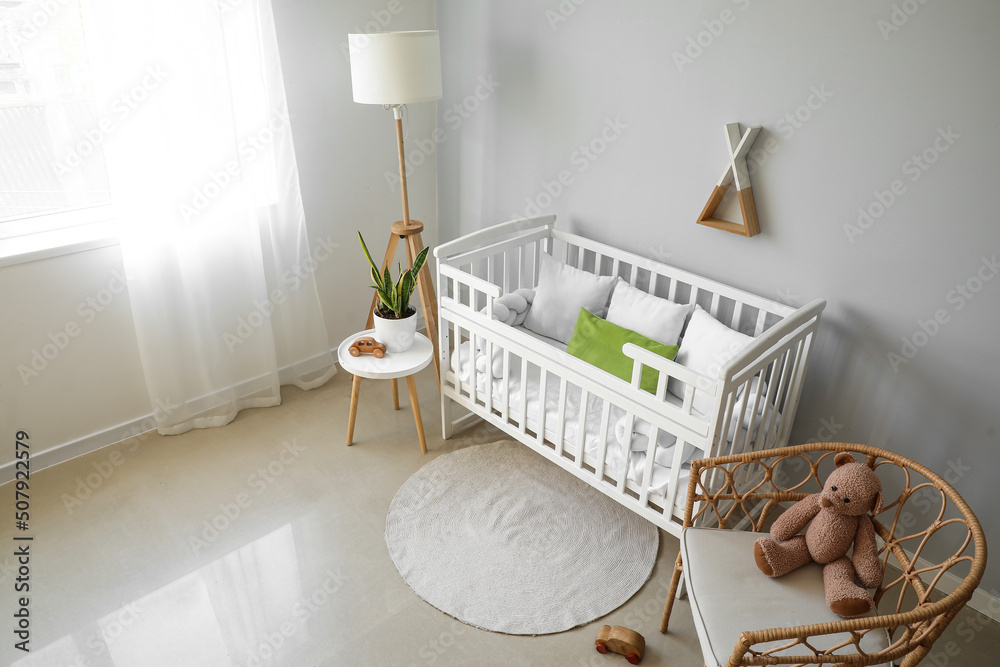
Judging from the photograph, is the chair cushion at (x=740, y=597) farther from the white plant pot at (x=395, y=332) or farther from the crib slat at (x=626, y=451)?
the white plant pot at (x=395, y=332)

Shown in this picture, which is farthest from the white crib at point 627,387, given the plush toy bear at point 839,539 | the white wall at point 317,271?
the white wall at point 317,271

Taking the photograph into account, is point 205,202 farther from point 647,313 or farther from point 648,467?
point 648,467

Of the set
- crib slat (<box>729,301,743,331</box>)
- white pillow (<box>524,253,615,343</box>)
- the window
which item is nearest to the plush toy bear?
crib slat (<box>729,301,743,331</box>)

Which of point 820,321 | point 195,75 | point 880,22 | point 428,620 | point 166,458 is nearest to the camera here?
point 880,22

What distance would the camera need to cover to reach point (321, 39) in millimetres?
2742

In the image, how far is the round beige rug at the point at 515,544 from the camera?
80.8 inches

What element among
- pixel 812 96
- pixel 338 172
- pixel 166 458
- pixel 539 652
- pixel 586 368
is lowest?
pixel 539 652

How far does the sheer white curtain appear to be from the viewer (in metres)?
2.30

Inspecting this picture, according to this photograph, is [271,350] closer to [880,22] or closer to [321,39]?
[321,39]

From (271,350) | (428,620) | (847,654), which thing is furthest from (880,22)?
(271,350)

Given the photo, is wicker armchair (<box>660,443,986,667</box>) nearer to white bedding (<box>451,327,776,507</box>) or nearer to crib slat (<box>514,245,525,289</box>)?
white bedding (<box>451,327,776,507</box>)

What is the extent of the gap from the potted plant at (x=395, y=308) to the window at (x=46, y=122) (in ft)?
3.51

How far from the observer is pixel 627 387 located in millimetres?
2012

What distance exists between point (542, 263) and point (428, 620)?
1.41m
